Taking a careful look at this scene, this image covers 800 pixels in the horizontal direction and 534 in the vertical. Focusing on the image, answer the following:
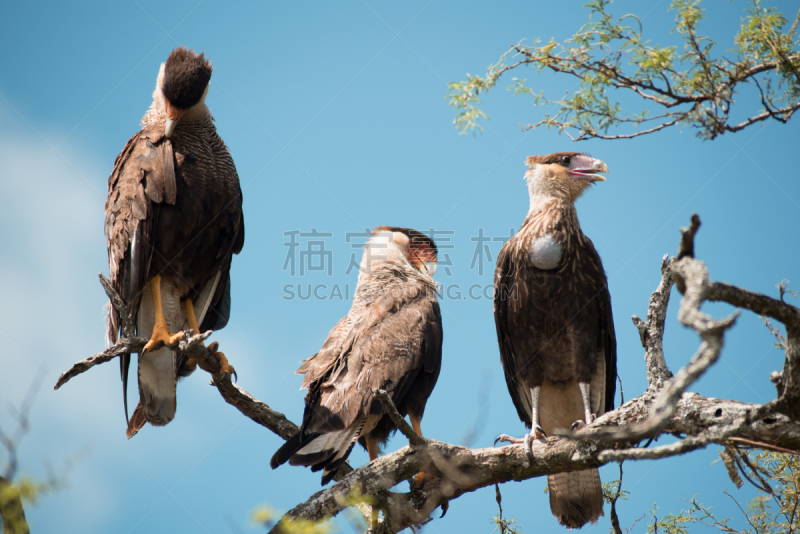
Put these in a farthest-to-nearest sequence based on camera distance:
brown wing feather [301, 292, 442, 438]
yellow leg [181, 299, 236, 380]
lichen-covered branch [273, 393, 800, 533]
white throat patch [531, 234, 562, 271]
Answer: white throat patch [531, 234, 562, 271], yellow leg [181, 299, 236, 380], brown wing feather [301, 292, 442, 438], lichen-covered branch [273, 393, 800, 533]

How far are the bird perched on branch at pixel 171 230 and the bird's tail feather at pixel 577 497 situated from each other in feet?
7.70

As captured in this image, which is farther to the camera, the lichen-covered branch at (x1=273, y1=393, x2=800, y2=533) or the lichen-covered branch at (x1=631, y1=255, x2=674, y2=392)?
the lichen-covered branch at (x1=273, y1=393, x2=800, y2=533)

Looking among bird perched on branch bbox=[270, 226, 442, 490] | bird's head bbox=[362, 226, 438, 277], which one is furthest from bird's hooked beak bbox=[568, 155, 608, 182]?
bird perched on branch bbox=[270, 226, 442, 490]

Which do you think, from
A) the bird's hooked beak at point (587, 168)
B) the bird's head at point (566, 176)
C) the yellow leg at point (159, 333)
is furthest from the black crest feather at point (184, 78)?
the bird's hooked beak at point (587, 168)

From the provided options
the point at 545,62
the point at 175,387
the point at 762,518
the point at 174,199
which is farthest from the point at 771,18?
the point at 175,387

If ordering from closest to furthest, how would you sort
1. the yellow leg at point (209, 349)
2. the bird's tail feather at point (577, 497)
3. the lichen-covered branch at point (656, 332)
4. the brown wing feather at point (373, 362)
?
1. the lichen-covered branch at point (656, 332)
2. the brown wing feather at point (373, 362)
3. the yellow leg at point (209, 349)
4. the bird's tail feather at point (577, 497)

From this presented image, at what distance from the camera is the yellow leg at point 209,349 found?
4.11 meters

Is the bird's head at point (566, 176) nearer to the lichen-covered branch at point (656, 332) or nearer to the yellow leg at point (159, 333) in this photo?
the lichen-covered branch at point (656, 332)

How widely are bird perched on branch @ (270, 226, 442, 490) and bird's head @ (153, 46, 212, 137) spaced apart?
1.85 metres

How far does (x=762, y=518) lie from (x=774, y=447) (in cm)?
200

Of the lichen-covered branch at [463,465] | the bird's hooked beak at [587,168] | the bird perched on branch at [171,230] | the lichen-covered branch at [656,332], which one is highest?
the bird's hooked beak at [587,168]

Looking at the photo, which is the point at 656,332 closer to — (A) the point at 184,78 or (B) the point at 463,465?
(B) the point at 463,465

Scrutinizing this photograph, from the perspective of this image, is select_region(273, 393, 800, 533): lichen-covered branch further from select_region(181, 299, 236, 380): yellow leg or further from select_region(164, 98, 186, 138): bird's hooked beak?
select_region(164, 98, 186, 138): bird's hooked beak

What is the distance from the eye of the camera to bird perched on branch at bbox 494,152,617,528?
14.1 feet
